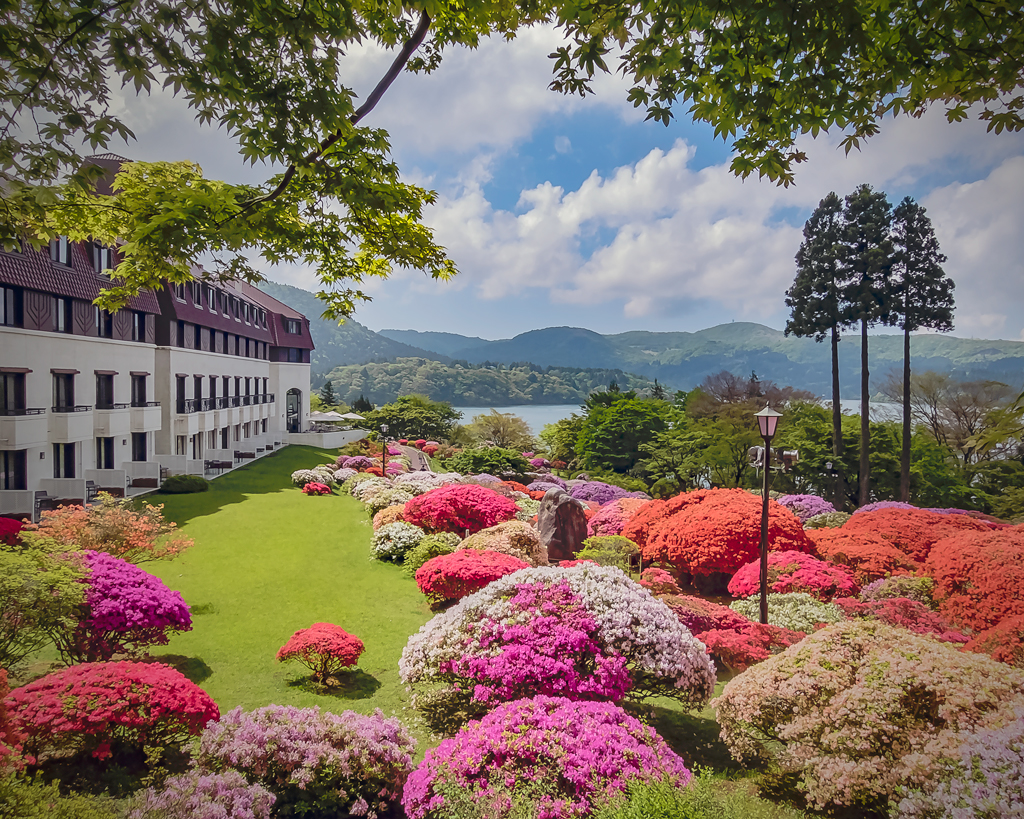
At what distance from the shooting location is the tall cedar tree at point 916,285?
15.1m

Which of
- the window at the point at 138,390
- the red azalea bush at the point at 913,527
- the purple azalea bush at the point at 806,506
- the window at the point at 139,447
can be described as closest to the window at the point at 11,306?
the window at the point at 138,390

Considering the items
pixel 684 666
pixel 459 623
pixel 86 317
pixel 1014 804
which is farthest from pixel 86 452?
pixel 1014 804

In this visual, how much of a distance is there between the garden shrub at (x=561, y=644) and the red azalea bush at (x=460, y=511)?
20.1ft

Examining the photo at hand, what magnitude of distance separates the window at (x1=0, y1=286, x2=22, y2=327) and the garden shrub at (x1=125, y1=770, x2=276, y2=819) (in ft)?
31.3

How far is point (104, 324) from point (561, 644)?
14489 mm

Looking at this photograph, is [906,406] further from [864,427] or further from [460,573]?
[460,573]

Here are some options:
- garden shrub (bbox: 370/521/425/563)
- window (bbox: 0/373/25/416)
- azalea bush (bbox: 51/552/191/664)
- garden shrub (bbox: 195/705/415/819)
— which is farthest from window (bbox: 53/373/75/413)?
garden shrub (bbox: 195/705/415/819)

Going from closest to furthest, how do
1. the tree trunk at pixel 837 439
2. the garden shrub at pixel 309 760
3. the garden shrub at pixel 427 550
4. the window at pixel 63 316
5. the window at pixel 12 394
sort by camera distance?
the garden shrub at pixel 309 760
the window at pixel 12 394
the garden shrub at pixel 427 550
the window at pixel 63 316
the tree trunk at pixel 837 439

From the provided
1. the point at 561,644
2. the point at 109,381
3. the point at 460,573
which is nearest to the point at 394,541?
the point at 460,573

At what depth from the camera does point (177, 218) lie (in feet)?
11.1

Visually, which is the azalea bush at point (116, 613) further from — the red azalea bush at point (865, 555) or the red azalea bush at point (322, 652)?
the red azalea bush at point (865, 555)

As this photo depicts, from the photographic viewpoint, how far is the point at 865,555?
841 cm

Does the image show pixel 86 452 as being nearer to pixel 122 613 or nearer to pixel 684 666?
pixel 122 613

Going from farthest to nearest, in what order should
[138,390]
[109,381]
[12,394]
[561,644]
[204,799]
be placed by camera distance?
[138,390] < [109,381] < [12,394] < [561,644] < [204,799]
